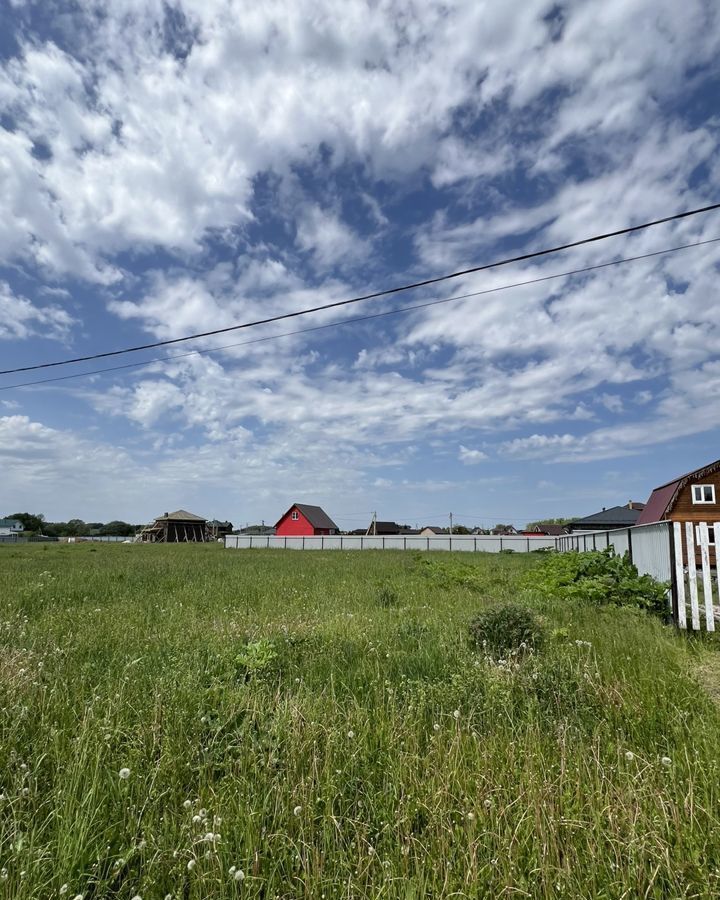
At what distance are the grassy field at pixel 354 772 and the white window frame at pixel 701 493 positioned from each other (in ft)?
117

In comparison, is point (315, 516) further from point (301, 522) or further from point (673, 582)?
point (673, 582)

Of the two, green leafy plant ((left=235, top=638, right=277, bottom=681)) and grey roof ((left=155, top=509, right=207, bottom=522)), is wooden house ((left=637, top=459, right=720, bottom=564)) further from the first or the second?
grey roof ((left=155, top=509, right=207, bottom=522))

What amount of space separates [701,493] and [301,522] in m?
41.6

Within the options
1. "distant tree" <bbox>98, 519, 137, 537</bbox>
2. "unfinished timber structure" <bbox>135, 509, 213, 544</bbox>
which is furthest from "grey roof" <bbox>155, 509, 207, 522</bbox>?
"distant tree" <bbox>98, 519, 137, 537</bbox>

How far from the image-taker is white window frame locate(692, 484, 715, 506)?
35062 millimetres

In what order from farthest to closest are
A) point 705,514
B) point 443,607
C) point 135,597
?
point 705,514
point 135,597
point 443,607

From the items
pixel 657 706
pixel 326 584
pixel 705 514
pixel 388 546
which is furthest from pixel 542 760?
pixel 388 546

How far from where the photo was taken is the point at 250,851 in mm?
2320

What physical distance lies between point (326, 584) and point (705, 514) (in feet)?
111

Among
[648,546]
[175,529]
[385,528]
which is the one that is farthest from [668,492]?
[175,529]

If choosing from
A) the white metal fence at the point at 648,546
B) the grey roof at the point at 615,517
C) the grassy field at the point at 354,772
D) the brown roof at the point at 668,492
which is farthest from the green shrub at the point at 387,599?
the grey roof at the point at 615,517

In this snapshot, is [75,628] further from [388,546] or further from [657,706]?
[388,546]

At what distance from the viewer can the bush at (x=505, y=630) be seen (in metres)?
5.64

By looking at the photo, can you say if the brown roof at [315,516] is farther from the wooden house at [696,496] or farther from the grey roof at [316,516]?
the wooden house at [696,496]
